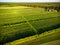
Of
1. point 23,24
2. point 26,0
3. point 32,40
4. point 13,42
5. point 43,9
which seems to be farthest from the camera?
point 43,9

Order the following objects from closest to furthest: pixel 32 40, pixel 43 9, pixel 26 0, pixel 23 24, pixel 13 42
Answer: pixel 13 42, pixel 32 40, pixel 23 24, pixel 26 0, pixel 43 9

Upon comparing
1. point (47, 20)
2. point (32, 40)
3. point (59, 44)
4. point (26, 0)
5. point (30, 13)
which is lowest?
point (59, 44)

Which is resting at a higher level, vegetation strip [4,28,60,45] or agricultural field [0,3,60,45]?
agricultural field [0,3,60,45]

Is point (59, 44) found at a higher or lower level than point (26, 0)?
lower

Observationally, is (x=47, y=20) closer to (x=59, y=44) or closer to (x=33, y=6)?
(x=33, y=6)

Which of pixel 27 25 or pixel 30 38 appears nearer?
pixel 30 38

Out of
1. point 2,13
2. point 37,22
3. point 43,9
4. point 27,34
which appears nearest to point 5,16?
point 2,13

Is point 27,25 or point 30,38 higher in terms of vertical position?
point 27,25

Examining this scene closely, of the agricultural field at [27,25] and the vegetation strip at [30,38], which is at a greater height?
the agricultural field at [27,25]
